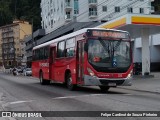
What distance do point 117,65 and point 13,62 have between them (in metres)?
130

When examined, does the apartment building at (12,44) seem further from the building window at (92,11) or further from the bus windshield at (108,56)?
the bus windshield at (108,56)

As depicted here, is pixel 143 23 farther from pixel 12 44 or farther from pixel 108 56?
pixel 12 44

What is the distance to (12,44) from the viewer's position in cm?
15062

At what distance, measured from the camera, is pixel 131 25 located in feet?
108

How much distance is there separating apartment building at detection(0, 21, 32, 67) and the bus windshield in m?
122

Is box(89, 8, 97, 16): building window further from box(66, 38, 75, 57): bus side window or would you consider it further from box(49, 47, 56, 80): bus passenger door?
box(66, 38, 75, 57): bus side window

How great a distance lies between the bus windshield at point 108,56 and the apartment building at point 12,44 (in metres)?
122

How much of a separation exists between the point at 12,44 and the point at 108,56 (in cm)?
13442

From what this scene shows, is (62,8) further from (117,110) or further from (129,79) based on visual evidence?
(117,110)

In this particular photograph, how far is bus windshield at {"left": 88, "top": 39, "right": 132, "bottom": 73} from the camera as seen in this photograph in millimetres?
19219

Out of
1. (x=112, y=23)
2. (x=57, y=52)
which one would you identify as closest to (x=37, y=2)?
(x=112, y=23)

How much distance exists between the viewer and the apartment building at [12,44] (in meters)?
144

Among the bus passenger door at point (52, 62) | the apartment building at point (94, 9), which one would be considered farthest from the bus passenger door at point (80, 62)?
A: the apartment building at point (94, 9)

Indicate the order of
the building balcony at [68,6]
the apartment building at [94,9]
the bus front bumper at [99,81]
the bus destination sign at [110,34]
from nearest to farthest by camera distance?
the bus front bumper at [99,81], the bus destination sign at [110,34], the apartment building at [94,9], the building balcony at [68,6]
